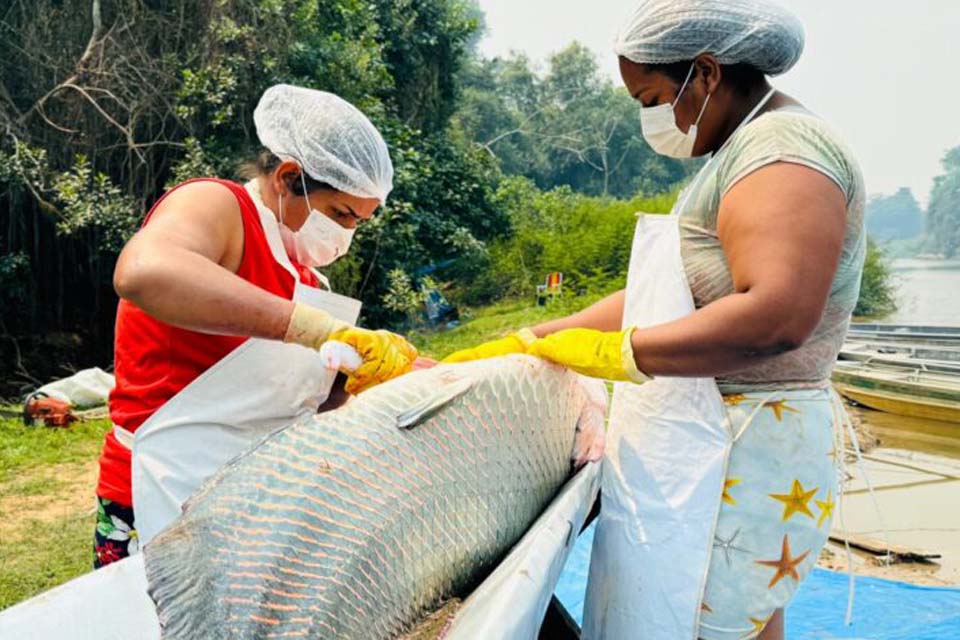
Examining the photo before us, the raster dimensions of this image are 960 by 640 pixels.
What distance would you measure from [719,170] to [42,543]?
16.3 feet

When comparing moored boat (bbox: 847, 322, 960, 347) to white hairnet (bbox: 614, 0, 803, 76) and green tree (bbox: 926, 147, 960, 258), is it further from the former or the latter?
green tree (bbox: 926, 147, 960, 258)

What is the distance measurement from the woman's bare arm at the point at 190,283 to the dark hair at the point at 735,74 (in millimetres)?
930

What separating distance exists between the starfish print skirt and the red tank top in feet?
3.79

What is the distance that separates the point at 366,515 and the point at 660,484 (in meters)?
0.60

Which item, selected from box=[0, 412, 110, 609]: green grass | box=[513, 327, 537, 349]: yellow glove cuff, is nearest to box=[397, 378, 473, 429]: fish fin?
box=[513, 327, 537, 349]: yellow glove cuff

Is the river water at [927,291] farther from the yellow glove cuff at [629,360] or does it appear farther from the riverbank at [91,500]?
the yellow glove cuff at [629,360]

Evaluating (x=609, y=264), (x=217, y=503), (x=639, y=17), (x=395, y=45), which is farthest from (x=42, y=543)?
(x=609, y=264)

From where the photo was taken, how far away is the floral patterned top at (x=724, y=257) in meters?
1.44

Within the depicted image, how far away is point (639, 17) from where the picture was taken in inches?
63.9

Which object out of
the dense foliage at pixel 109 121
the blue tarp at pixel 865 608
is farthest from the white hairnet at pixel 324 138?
the dense foliage at pixel 109 121

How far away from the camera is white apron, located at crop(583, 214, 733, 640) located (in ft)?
4.99

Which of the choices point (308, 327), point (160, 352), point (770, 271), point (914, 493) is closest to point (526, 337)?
point (308, 327)

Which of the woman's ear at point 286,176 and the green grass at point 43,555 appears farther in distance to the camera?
the green grass at point 43,555

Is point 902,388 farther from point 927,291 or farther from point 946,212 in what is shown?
point 946,212
